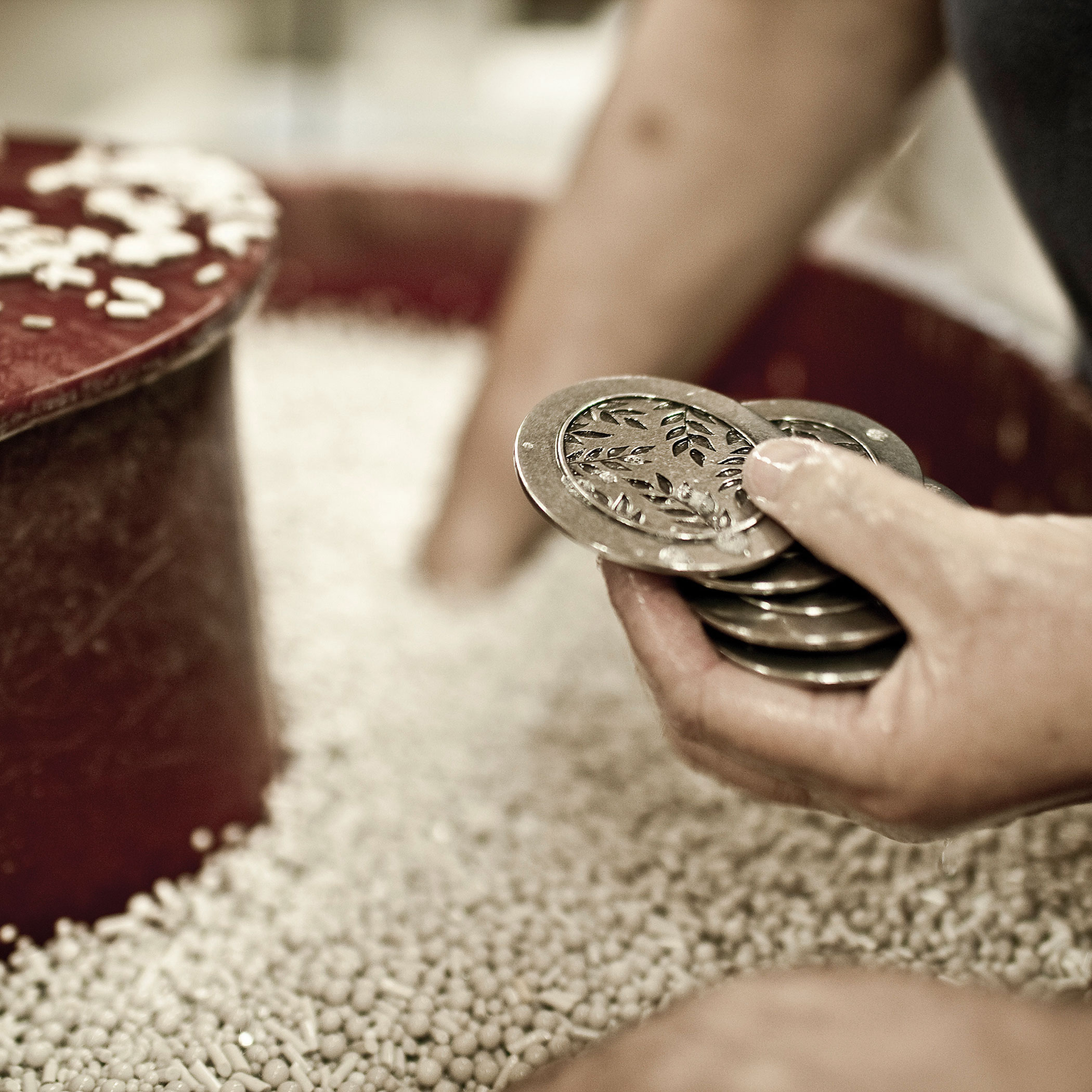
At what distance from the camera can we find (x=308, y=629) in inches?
43.8

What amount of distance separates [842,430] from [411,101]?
121 inches

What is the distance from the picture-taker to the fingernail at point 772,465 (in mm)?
501

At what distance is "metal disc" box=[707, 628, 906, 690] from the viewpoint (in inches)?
19.7

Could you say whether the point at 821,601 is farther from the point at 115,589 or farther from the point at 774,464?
the point at 115,589

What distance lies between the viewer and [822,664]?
507 mm

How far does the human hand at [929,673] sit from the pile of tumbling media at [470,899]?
0.21 meters

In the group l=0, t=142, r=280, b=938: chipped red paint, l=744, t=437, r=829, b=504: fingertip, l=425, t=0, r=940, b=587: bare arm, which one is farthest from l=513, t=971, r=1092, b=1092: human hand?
l=425, t=0, r=940, b=587: bare arm

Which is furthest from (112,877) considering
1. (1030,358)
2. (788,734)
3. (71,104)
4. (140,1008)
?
(71,104)

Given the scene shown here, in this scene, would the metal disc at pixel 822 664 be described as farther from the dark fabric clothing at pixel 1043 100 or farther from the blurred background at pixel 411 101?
the blurred background at pixel 411 101

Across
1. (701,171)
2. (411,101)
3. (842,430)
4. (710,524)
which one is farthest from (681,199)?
(411,101)

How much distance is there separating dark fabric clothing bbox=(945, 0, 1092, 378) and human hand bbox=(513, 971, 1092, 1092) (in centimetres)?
60

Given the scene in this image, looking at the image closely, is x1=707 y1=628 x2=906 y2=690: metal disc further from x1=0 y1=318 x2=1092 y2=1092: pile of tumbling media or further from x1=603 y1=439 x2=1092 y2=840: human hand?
x1=0 y1=318 x2=1092 y2=1092: pile of tumbling media

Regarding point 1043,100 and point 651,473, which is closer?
point 651,473

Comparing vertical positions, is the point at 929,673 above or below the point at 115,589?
above
